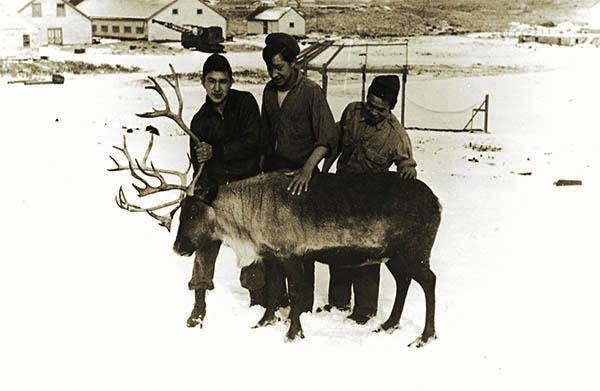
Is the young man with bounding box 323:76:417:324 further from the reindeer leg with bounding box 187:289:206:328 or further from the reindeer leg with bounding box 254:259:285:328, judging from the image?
the reindeer leg with bounding box 187:289:206:328

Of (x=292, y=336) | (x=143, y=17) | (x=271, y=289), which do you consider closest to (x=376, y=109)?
(x=271, y=289)

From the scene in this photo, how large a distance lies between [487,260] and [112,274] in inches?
127

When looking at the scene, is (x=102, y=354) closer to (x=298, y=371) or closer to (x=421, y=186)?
(x=298, y=371)

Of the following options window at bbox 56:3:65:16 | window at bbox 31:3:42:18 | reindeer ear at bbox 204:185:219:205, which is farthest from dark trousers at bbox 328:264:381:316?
window at bbox 56:3:65:16

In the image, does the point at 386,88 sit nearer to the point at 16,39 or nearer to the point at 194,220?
the point at 194,220

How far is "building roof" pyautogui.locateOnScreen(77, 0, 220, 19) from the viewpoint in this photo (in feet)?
66.2

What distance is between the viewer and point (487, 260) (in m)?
6.40

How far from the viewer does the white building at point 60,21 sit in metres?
18.0

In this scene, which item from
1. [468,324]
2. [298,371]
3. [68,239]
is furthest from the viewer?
[68,239]

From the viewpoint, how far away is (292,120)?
455cm

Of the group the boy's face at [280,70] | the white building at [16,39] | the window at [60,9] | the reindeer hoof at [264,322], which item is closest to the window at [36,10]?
the window at [60,9]

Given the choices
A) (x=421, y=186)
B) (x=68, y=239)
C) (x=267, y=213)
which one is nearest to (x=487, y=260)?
(x=421, y=186)

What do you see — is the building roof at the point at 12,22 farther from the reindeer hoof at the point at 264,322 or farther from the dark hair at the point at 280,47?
the reindeer hoof at the point at 264,322

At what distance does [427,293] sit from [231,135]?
1566 mm
